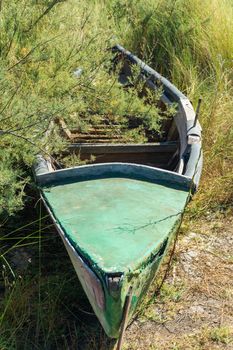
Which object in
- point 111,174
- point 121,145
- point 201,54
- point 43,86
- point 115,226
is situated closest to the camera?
point 115,226

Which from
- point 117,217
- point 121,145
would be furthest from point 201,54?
point 117,217

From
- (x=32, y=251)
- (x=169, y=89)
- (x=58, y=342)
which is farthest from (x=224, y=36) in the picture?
(x=58, y=342)

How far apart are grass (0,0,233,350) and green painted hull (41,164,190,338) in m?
0.34

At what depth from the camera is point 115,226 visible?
310 cm

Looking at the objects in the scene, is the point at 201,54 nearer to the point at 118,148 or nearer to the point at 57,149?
the point at 118,148

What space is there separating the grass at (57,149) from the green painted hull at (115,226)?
34cm

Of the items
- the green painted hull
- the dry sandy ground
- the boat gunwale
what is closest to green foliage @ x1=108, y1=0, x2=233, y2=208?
the dry sandy ground

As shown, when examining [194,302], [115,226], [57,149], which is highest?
[57,149]

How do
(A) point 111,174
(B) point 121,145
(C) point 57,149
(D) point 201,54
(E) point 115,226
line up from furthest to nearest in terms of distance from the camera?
(D) point 201,54 < (B) point 121,145 < (C) point 57,149 < (A) point 111,174 < (E) point 115,226

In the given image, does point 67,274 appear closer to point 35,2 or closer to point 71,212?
point 71,212

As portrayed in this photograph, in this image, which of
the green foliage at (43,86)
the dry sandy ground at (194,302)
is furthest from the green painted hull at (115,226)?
the dry sandy ground at (194,302)

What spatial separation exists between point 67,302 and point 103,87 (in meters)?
1.57

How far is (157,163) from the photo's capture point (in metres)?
Answer: 4.72

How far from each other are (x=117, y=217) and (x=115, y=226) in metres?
0.09
